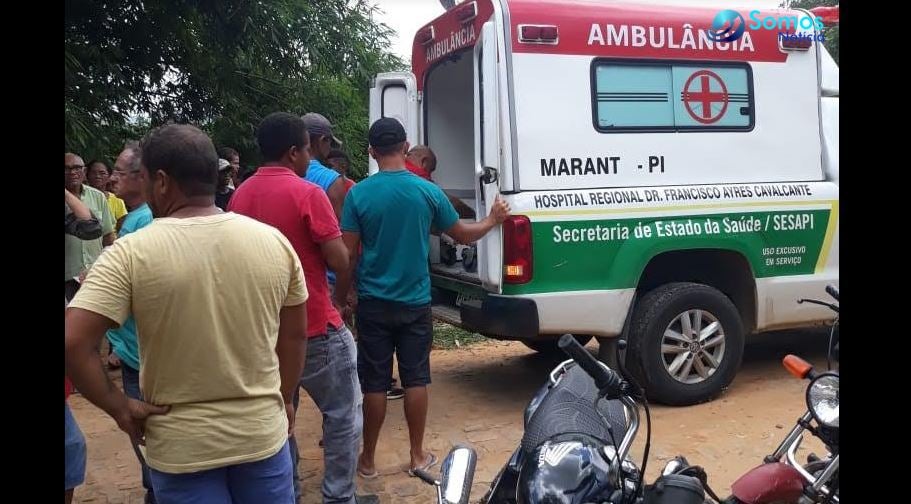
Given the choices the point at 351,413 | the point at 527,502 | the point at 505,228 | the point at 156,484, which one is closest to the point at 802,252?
the point at 505,228

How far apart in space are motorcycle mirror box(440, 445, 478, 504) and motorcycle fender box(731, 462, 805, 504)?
2.72 ft

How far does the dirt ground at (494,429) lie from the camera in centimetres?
404

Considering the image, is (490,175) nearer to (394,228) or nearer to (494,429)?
(394,228)

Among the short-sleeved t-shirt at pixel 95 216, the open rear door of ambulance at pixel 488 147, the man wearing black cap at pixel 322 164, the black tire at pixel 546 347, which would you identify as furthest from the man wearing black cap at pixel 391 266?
the black tire at pixel 546 347

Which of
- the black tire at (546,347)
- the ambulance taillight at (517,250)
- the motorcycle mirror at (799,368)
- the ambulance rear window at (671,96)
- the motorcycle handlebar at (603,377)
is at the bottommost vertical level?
the black tire at (546,347)

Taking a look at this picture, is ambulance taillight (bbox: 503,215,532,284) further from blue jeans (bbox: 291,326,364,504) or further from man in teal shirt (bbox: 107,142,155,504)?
man in teal shirt (bbox: 107,142,155,504)

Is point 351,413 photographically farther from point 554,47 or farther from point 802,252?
point 802,252

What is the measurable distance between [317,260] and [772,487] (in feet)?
6.19

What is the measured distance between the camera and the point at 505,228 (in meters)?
4.44

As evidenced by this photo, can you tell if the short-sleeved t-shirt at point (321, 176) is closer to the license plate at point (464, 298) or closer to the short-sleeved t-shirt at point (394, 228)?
the short-sleeved t-shirt at point (394, 228)

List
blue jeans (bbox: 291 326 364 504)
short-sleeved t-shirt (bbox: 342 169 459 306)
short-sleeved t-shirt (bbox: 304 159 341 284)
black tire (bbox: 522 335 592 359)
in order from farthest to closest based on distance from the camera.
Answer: black tire (bbox: 522 335 592 359), short-sleeved t-shirt (bbox: 304 159 341 284), short-sleeved t-shirt (bbox: 342 169 459 306), blue jeans (bbox: 291 326 364 504)

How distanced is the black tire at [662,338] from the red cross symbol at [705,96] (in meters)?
1.07

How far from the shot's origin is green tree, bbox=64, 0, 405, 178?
7.94 meters

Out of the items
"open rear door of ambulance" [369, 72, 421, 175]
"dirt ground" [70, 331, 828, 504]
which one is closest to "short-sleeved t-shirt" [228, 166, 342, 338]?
"dirt ground" [70, 331, 828, 504]
